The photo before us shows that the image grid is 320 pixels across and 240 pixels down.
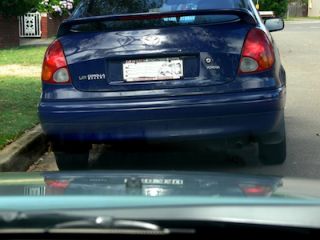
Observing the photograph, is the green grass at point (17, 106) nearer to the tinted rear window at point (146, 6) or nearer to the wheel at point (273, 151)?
the tinted rear window at point (146, 6)

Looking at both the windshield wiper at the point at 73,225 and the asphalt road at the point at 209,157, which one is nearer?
the windshield wiper at the point at 73,225

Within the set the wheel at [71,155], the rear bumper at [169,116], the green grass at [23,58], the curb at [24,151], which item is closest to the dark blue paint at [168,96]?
the rear bumper at [169,116]

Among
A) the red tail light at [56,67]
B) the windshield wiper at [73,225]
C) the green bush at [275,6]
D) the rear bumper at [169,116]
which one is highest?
the windshield wiper at [73,225]

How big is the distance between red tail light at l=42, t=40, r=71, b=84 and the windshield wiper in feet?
11.7

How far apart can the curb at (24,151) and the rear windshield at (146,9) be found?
1.35 m

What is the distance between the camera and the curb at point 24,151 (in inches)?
237

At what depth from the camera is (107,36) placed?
531 centimetres

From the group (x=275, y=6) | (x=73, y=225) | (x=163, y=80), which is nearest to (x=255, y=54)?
(x=163, y=80)

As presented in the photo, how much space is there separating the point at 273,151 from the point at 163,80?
129cm

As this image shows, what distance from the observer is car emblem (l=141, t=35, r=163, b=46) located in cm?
522

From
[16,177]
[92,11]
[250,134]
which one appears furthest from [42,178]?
[92,11]

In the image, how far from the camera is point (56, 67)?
536 centimetres

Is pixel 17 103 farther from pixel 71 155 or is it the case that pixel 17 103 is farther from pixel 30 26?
pixel 30 26

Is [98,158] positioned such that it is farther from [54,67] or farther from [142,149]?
[54,67]
